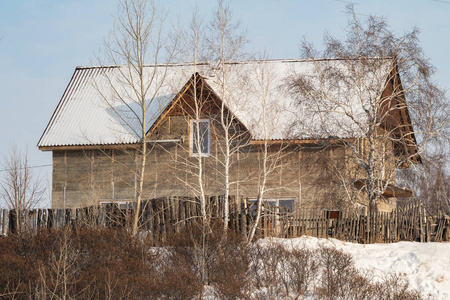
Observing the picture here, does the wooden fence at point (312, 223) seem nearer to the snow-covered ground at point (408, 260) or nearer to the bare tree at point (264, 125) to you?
the bare tree at point (264, 125)

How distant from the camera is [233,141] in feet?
86.0

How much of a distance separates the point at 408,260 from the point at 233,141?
971cm

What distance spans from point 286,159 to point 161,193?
5.28 metres

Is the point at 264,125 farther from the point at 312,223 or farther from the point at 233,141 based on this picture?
the point at 233,141

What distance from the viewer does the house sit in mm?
23609

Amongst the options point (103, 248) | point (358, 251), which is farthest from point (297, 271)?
point (103, 248)

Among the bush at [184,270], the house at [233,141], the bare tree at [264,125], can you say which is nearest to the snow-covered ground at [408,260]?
the bush at [184,270]

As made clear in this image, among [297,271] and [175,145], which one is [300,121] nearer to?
[175,145]

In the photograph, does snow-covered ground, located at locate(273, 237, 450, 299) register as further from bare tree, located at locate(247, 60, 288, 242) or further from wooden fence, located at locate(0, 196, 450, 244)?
bare tree, located at locate(247, 60, 288, 242)

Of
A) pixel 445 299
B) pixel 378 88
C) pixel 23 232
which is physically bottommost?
pixel 445 299

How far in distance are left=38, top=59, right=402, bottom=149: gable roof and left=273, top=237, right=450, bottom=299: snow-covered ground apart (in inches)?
163

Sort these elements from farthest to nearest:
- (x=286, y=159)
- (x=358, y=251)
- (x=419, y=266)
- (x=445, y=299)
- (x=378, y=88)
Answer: (x=286, y=159) < (x=378, y=88) < (x=358, y=251) < (x=419, y=266) < (x=445, y=299)

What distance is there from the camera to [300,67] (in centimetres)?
2794

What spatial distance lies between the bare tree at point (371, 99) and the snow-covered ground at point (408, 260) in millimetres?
3435
